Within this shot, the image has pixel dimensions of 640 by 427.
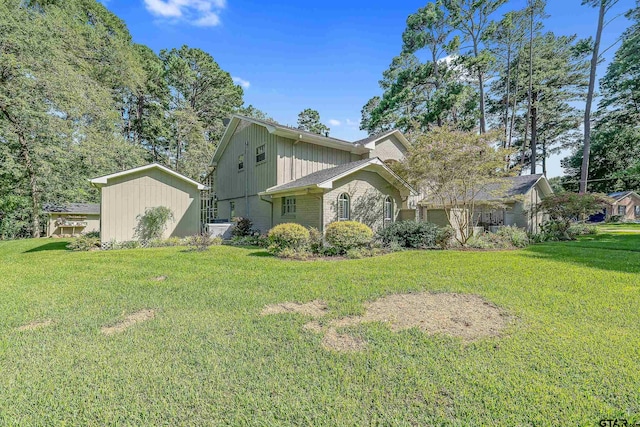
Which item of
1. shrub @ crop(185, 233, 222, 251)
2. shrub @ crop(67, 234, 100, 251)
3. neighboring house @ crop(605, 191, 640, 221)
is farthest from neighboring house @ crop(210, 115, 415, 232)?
neighboring house @ crop(605, 191, 640, 221)

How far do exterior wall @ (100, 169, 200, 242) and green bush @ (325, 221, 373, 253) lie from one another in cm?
816

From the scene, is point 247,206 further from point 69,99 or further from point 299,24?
point 69,99

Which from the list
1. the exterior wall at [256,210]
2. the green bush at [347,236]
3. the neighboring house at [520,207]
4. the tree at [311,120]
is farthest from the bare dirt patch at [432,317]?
the tree at [311,120]

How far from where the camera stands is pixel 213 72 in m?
30.7

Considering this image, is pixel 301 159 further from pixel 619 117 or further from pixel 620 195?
pixel 620 195

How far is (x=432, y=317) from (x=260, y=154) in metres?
13.6

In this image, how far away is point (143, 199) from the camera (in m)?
13.1

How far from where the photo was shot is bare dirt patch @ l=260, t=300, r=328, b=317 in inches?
180

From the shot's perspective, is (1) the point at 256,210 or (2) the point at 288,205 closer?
(2) the point at 288,205

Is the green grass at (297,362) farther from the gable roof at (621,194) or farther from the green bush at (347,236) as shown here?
the gable roof at (621,194)

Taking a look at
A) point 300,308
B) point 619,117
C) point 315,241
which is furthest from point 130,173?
point 619,117

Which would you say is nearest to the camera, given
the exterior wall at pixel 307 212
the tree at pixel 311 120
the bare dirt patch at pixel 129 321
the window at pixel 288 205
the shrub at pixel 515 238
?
the bare dirt patch at pixel 129 321

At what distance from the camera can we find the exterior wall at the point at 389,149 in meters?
17.6

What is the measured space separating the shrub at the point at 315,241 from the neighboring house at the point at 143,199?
23.7 feet
